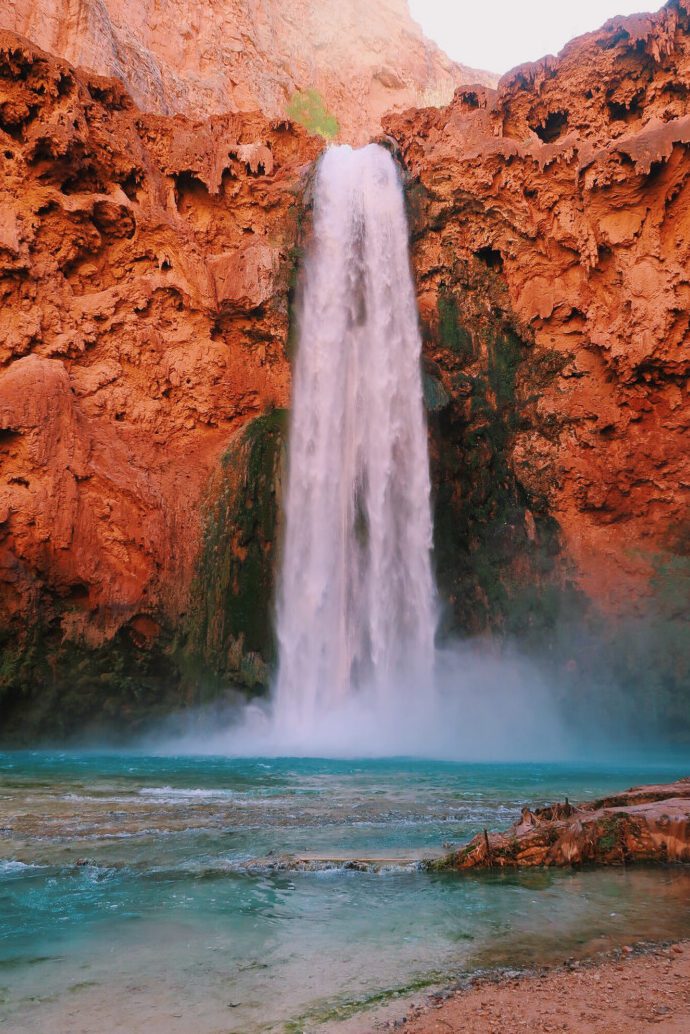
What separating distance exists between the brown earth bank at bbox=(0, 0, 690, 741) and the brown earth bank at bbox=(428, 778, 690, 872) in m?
14.0

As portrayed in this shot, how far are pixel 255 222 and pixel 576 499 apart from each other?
39.2 ft

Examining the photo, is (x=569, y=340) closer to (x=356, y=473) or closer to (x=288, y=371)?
(x=356, y=473)

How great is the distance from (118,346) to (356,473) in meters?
7.06

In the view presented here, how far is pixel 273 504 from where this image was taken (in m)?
20.3

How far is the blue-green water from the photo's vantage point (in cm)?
318

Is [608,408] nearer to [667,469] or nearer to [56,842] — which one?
[667,469]

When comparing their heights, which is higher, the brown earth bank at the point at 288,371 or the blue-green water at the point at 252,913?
the brown earth bank at the point at 288,371

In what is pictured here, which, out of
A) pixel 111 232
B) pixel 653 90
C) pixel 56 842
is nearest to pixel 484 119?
pixel 653 90

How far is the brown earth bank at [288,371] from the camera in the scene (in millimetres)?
18828

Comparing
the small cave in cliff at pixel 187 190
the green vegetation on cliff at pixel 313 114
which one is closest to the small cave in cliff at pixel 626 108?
the small cave in cliff at pixel 187 190

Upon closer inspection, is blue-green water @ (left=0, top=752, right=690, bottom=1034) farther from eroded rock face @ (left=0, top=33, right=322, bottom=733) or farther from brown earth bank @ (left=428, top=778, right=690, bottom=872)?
eroded rock face @ (left=0, top=33, right=322, bottom=733)

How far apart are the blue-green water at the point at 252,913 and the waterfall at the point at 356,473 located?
10786mm

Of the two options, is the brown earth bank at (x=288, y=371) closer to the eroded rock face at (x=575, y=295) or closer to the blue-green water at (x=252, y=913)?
the eroded rock face at (x=575, y=295)

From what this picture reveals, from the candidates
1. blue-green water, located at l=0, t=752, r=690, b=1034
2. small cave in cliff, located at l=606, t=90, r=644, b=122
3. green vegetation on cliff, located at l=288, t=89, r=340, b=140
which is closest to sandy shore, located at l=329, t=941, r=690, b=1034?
blue-green water, located at l=0, t=752, r=690, b=1034
